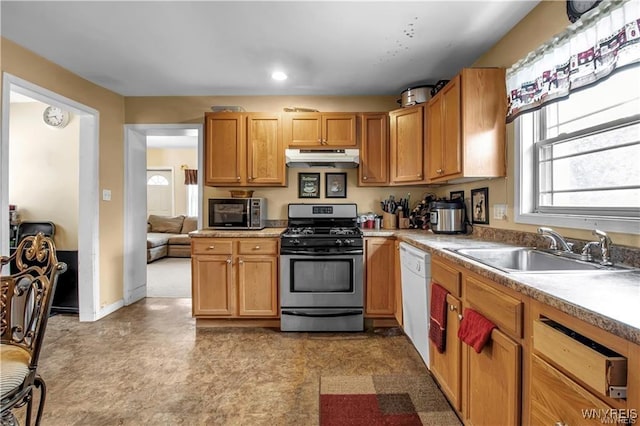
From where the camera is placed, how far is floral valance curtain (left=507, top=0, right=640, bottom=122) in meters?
1.28

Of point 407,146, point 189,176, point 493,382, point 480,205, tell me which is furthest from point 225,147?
point 189,176

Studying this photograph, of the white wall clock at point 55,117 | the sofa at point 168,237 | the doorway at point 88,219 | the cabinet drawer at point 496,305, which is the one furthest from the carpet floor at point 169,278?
the cabinet drawer at point 496,305

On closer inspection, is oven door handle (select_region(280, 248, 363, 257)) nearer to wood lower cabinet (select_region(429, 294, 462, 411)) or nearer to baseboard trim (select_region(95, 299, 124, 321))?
wood lower cabinet (select_region(429, 294, 462, 411))

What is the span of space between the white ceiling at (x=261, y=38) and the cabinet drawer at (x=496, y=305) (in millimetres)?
1711

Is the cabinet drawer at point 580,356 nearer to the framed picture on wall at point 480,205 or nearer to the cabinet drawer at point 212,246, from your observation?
the framed picture on wall at point 480,205

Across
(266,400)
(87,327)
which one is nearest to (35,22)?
(87,327)

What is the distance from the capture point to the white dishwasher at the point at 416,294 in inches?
81.0

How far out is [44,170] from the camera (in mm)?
3471

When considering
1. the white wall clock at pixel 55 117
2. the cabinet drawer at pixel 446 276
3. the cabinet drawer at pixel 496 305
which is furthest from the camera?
the white wall clock at pixel 55 117

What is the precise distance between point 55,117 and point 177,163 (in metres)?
4.25

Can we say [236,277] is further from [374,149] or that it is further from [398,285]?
[374,149]

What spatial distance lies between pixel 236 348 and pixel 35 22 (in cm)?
279

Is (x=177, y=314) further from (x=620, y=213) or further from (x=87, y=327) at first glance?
(x=620, y=213)

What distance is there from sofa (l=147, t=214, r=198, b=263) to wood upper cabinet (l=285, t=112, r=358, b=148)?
4.18 m
